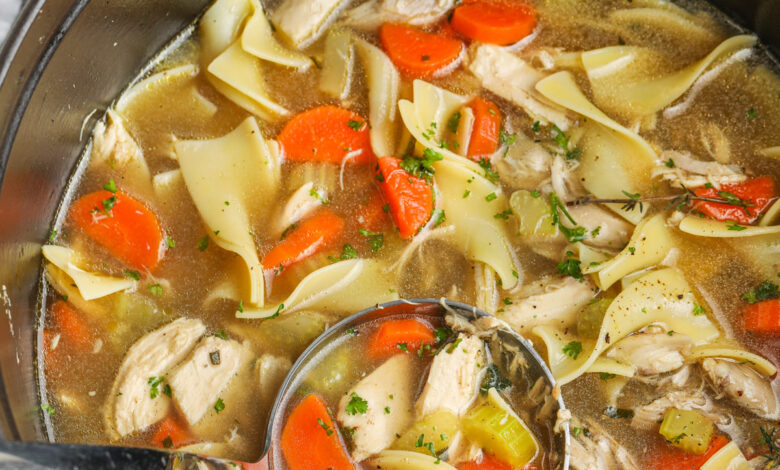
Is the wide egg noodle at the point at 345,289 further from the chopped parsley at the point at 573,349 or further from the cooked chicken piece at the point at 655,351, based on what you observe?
the cooked chicken piece at the point at 655,351

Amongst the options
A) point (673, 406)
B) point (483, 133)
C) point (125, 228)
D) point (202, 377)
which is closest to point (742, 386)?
point (673, 406)

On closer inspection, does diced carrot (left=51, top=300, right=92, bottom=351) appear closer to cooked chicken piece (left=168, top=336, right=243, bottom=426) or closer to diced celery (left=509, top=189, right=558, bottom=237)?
cooked chicken piece (left=168, top=336, right=243, bottom=426)

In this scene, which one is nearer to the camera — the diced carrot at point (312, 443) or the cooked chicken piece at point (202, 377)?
the diced carrot at point (312, 443)

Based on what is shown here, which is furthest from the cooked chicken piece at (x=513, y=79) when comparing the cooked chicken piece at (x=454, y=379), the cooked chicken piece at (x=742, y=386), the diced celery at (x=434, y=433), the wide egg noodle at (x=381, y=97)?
the diced celery at (x=434, y=433)

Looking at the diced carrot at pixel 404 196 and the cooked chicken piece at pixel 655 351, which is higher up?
the diced carrot at pixel 404 196

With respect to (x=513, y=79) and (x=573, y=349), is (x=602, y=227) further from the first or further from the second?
(x=513, y=79)

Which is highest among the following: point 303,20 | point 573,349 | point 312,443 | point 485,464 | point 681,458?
point 303,20

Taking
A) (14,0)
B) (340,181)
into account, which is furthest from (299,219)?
(14,0)
